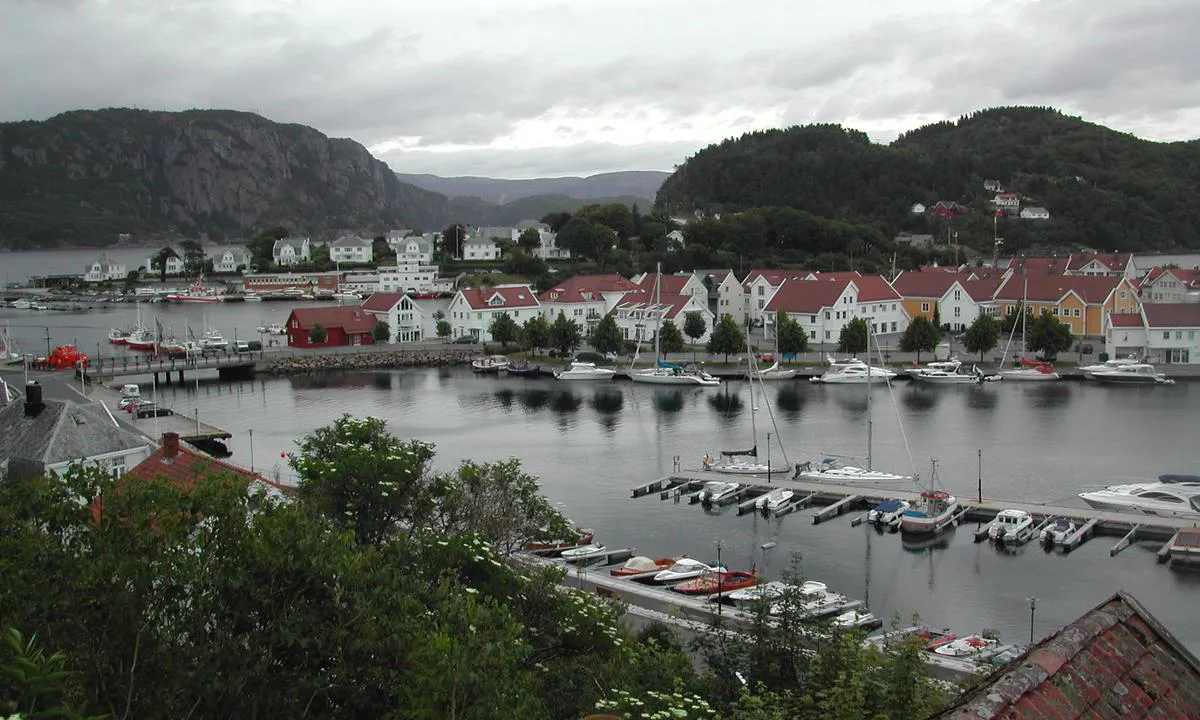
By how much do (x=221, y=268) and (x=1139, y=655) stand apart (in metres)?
98.1

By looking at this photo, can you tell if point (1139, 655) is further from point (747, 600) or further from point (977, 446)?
point (977, 446)

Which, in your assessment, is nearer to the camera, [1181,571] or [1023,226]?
[1181,571]

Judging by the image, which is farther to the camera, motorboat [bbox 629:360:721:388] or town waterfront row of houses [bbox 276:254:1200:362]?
town waterfront row of houses [bbox 276:254:1200:362]

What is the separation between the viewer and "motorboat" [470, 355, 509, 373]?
37.8 meters

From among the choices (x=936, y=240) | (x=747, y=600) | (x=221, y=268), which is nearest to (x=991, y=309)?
(x=747, y=600)

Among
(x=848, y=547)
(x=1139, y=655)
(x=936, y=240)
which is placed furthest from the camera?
(x=936, y=240)

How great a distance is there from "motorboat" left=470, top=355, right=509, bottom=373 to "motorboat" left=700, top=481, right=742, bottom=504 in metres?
18.7

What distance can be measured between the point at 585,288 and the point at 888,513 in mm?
29872

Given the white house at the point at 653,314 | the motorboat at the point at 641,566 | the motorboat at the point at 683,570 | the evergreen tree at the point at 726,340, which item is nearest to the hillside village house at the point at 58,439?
the motorboat at the point at 641,566

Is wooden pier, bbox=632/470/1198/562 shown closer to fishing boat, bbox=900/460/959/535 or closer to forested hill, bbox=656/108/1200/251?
fishing boat, bbox=900/460/959/535

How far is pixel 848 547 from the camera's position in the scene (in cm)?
1644

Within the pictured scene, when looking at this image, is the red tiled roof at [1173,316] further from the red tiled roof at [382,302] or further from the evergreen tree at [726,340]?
the red tiled roof at [382,302]

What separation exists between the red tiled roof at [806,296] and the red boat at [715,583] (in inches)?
1042

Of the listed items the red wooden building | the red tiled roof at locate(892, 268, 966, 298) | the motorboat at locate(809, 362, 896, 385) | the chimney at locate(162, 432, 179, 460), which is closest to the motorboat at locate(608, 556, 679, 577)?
the chimney at locate(162, 432, 179, 460)
